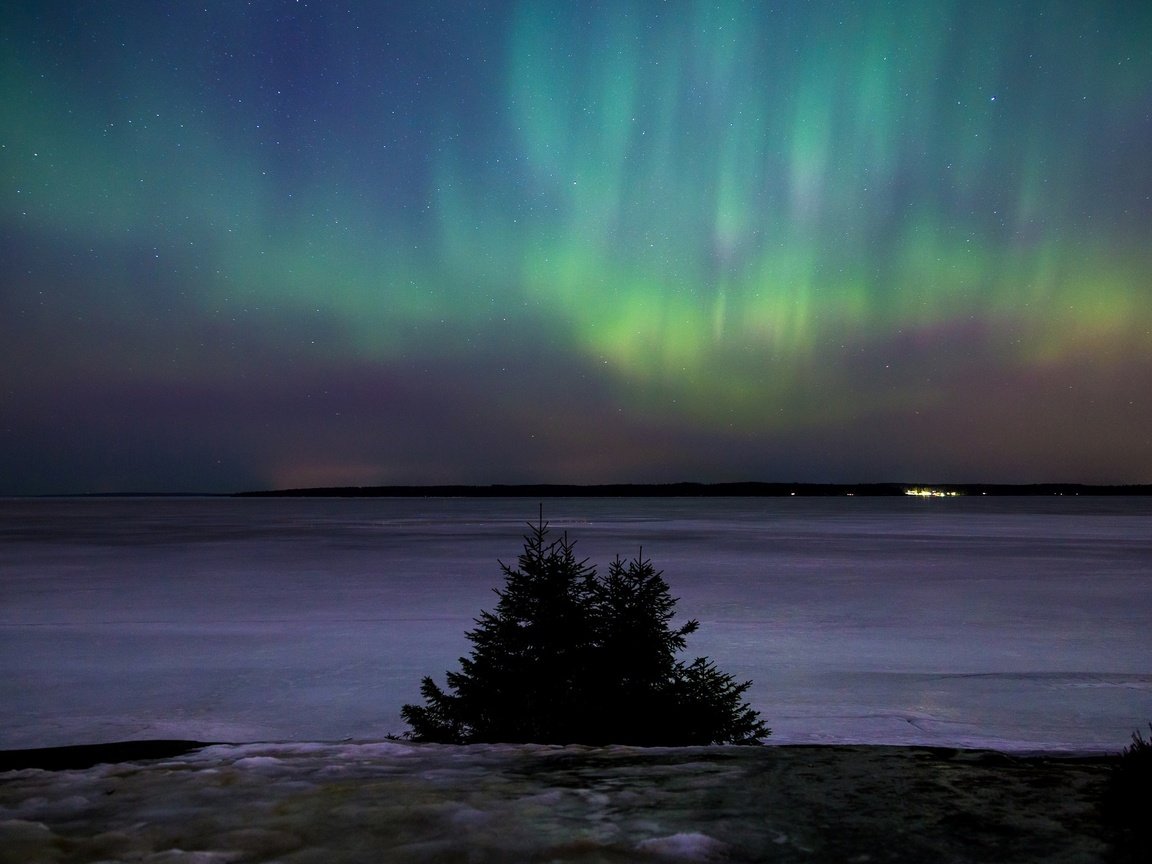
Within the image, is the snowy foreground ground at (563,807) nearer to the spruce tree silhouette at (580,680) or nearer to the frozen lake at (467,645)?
the spruce tree silhouette at (580,680)

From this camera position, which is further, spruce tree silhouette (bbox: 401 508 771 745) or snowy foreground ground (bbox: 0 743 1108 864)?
spruce tree silhouette (bbox: 401 508 771 745)

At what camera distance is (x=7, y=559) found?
45.4 metres

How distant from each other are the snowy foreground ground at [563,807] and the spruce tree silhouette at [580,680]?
3.35m

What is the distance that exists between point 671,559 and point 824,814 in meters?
41.4

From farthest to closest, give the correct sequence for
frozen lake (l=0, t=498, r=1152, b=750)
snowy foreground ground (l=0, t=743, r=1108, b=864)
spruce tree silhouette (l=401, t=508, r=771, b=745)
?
frozen lake (l=0, t=498, r=1152, b=750) < spruce tree silhouette (l=401, t=508, r=771, b=745) < snowy foreground ground (l=0, t=743, r=1108, b=864)

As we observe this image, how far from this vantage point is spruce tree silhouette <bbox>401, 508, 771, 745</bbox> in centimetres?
953

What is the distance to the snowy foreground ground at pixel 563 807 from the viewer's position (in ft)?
14.0

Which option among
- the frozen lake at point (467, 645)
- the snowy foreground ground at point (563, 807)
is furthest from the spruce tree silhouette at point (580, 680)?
the snowy foreground ground at point (563, 807)

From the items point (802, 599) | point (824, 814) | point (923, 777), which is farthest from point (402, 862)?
point (802, 599)

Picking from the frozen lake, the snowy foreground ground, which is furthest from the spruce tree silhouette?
the snowy foreground ground

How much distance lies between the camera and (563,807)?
4871 mm

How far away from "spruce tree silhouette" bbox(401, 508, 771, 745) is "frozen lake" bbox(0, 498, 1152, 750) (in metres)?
1.95

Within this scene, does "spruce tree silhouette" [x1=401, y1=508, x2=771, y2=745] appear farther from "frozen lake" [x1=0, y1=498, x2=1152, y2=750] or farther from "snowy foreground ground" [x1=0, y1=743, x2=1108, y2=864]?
"snowy foreground ground" [x1=0, y1=743, x2=1108, y2=864]

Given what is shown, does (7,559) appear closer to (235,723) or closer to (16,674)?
(16,674)
